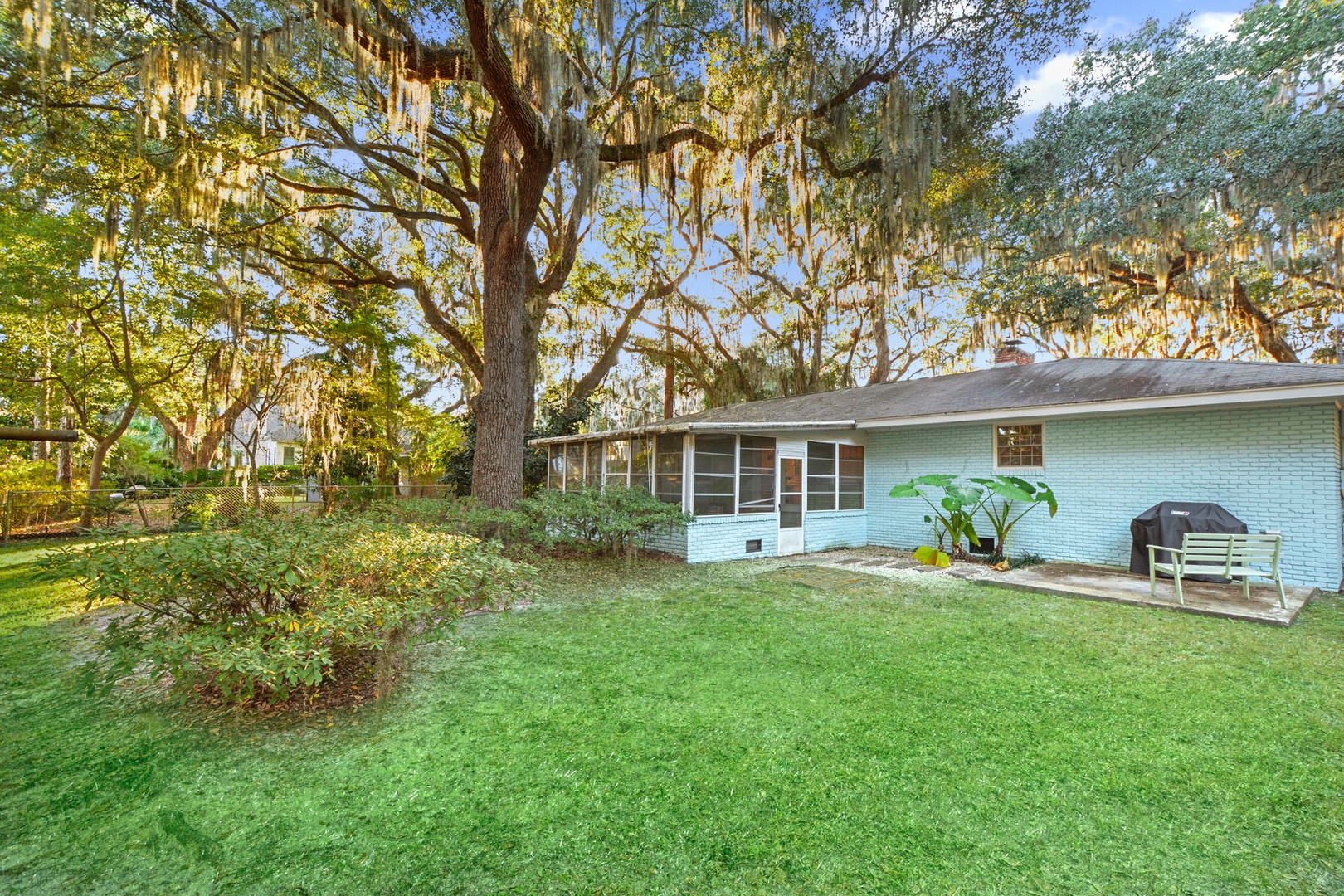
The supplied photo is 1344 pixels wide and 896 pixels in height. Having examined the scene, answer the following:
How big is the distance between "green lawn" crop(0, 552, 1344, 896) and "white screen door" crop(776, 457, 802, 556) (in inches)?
222

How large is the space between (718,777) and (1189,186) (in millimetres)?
13620

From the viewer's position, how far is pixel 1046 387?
912 centimetres

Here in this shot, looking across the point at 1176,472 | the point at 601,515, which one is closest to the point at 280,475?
the point at 601,515

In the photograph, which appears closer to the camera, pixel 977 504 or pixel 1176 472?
pixel 1176 472

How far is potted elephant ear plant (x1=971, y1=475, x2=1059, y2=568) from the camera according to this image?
27.4ft

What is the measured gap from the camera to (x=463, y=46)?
7.30 meters

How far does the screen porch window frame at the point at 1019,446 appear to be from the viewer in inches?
Result: 358

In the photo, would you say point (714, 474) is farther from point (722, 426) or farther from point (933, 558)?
point (933, 558)

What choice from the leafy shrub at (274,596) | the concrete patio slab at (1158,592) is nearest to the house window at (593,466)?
the concrete patio slab at (1158,592)

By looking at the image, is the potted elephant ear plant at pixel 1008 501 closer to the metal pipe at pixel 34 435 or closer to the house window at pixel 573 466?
the house window at pixel 573 466

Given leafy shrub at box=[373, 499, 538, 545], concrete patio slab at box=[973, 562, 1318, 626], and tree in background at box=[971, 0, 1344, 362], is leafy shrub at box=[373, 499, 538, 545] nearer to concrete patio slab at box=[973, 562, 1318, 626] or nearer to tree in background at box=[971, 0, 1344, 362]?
concrete patio slab at box=[973, 562, 1318, 626]

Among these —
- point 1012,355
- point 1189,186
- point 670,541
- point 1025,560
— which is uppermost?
point 1189,186

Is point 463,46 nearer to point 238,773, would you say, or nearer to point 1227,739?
point 238,773

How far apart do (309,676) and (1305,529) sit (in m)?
10.7
